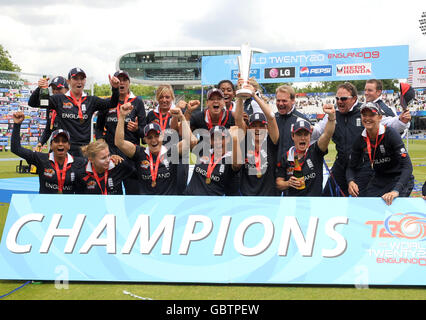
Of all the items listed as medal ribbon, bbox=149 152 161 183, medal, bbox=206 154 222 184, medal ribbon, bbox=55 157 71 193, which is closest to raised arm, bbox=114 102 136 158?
medal ribbon, bbox=149 152 161 183

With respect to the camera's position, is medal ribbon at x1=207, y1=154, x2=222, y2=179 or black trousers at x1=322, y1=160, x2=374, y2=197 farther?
black trousers at x1=322, y1=160, x2=374, y2=197

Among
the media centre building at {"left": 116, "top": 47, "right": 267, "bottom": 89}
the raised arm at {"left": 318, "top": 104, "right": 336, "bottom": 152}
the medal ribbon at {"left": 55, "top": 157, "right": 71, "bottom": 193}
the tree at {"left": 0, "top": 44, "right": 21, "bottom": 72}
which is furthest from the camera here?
the media centre building at {"left": 116, "top": 47, "right": 267, "bottom": 89}

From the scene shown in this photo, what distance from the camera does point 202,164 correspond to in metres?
4.69

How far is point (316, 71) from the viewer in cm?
1917

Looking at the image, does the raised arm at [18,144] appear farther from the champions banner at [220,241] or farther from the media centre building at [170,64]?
the media centre building at [170,64]

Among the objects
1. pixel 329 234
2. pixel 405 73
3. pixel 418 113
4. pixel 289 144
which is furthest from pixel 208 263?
pixel 418 113

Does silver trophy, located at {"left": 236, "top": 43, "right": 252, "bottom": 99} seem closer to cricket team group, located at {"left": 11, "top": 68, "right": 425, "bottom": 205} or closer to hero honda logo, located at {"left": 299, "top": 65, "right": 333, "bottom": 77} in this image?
cricket team group, located at {"left": 11, "top": 68, "right": 425, "bottom": 205}

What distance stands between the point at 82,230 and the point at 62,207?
0.34 metres

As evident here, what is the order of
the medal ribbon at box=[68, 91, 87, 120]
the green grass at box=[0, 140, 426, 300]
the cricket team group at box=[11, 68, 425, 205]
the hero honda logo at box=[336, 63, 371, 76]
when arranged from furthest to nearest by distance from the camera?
the hero honda logo at box=[336, 63, 371, 76] < the medal ribbon at box=[68, 91, 87, 120] < the cricket team group at box=[11, 68, 425, 205] < the green grass at box=[0, 140, 426, 300]

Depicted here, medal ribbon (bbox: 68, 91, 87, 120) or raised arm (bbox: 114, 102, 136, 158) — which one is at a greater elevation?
medal ribbon (bbox: 68, 91, 87, 120)

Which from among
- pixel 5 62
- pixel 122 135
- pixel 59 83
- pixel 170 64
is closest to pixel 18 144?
pixel 122 135

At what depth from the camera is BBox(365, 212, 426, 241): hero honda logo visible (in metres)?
4.02

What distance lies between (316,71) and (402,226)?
16.2 meters

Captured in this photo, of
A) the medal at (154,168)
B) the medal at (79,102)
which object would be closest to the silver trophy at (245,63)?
the medal at (154,168)
